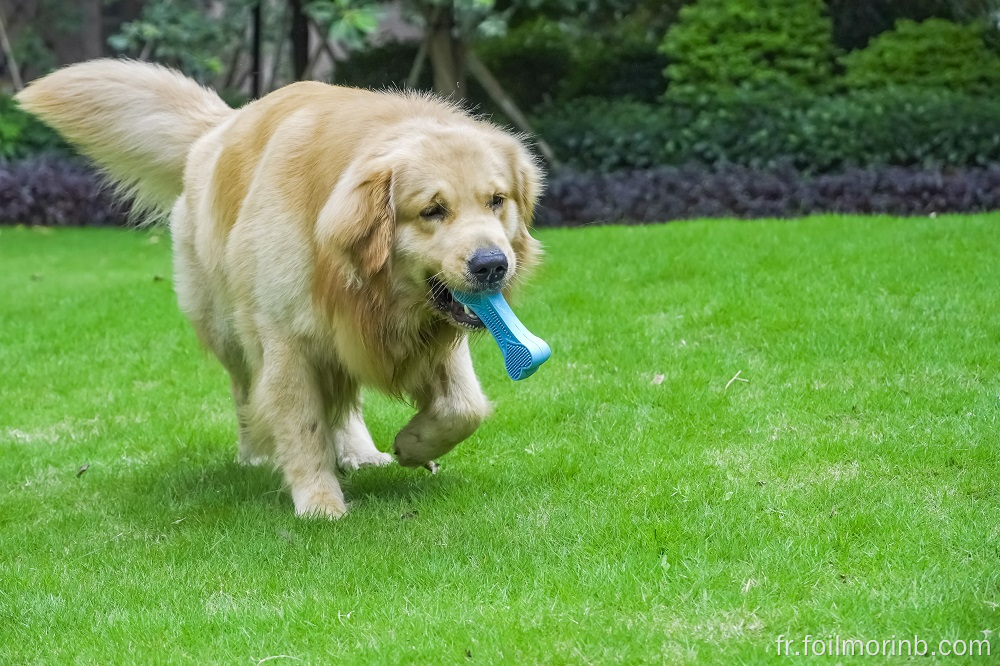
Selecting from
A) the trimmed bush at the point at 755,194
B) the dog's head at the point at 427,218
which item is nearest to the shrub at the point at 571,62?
the trimmed bush at the point at 755,194

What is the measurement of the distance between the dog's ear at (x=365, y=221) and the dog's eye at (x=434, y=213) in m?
0.11

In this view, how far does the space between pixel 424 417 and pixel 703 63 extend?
30.4 feet

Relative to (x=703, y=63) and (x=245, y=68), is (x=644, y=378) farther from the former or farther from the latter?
(x=245, y=68)

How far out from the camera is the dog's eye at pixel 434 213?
4341 mm

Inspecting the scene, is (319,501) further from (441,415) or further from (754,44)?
(754,44)

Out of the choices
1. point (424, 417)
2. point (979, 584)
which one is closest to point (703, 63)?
point (424, 417)

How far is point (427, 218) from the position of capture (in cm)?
435

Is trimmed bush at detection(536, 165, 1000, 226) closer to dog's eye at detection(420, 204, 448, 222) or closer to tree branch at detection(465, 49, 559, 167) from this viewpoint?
tree branch at detection(465, 49, 559, 167)

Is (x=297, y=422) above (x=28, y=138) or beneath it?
above

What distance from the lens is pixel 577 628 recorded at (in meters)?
3.47

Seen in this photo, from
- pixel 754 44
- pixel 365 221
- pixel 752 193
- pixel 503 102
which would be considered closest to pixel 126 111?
pixel 365 221

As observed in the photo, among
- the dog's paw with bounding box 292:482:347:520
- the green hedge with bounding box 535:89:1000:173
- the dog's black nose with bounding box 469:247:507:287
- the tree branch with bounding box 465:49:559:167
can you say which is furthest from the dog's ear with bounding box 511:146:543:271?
the tree branch with bounding box 465:49:559:167

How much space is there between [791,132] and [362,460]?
781 centimetres

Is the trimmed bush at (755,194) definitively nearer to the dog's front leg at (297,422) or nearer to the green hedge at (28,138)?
the green hedge at (28,138)
